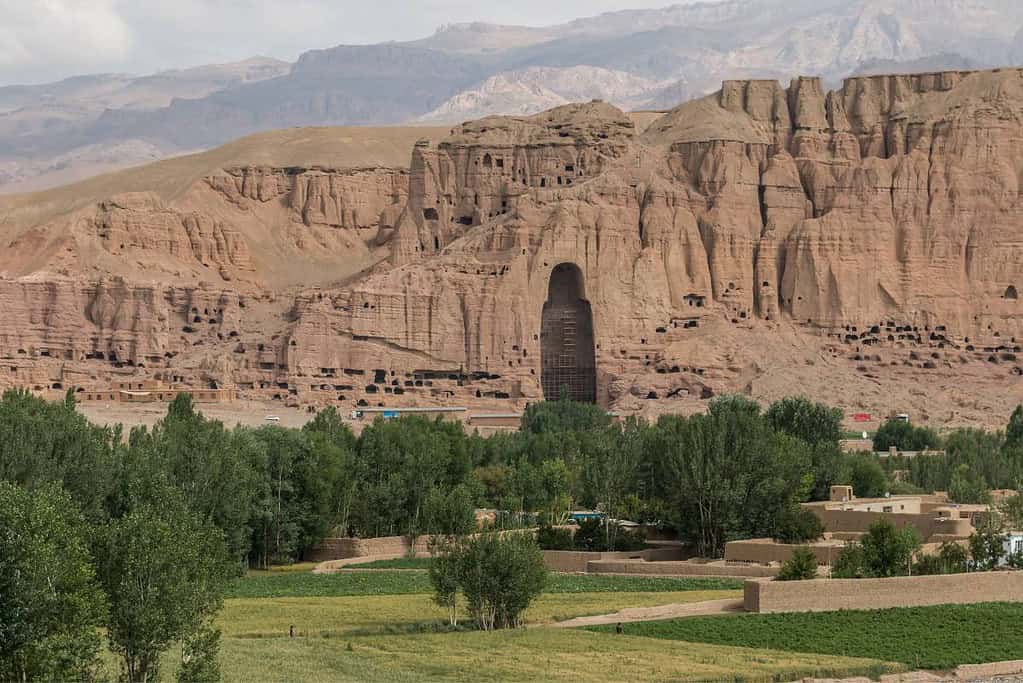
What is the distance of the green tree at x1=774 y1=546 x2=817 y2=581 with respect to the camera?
6500 cm

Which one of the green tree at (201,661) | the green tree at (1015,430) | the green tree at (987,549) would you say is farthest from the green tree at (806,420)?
the green tree at (201,661)

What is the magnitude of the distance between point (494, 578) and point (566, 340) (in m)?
76.1

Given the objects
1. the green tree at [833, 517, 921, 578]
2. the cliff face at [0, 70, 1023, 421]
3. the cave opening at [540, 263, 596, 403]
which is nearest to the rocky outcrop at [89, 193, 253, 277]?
the cliff face at [0, 70, 1023, 421]

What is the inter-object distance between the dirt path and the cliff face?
64.5m

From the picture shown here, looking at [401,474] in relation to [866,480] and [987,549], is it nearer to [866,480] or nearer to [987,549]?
[866,480]

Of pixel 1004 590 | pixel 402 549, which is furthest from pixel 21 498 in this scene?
pixel 402 549

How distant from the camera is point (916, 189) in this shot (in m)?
141

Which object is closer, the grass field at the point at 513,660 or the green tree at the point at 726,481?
the grass field at the point at 513,660

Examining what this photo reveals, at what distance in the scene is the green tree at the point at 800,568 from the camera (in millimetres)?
65000

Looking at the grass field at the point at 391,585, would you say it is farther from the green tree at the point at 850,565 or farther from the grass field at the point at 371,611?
the green tree at the point at 850,565

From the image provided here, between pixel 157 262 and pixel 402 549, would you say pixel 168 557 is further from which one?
pixel 157 262

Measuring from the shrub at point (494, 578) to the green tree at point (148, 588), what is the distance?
420 inches

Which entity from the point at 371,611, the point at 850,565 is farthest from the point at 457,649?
the point at 850,565

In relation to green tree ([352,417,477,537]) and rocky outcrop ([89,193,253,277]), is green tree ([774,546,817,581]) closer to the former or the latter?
green tree ([352,417,477,537])
